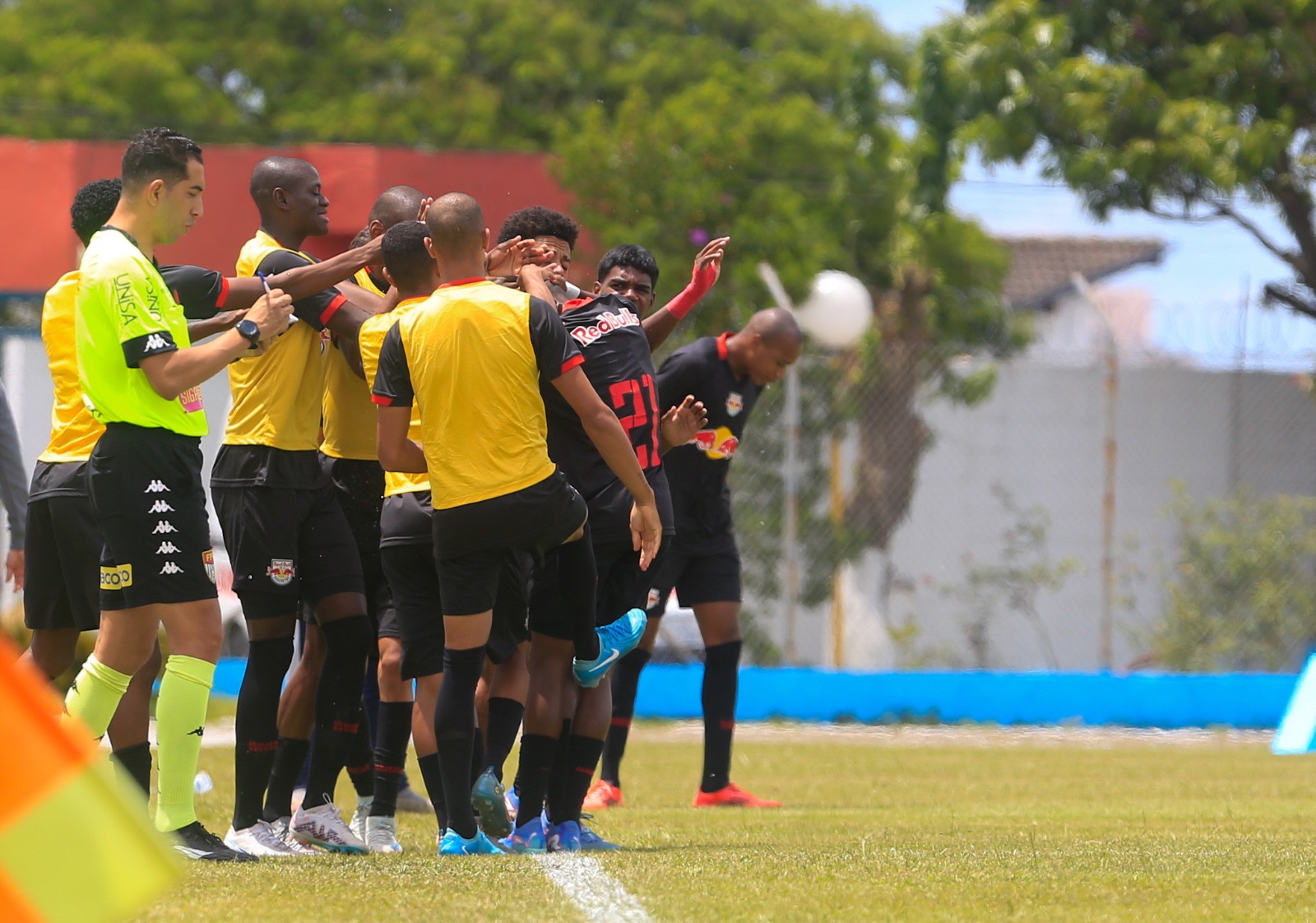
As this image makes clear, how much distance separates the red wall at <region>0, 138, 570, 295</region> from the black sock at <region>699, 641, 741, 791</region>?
27.4 ft

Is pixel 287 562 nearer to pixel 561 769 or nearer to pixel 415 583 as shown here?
pixel 415 583

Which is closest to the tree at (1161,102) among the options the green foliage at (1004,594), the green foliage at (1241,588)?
the green foliage at (1241,588)

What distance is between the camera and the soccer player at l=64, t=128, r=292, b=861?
16.9 ft

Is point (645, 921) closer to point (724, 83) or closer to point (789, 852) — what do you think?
point (789, 852)

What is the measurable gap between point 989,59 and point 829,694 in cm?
698

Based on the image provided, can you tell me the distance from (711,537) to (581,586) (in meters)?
2.74

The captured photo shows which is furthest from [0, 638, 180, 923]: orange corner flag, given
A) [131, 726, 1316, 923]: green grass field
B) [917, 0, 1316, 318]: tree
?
[917, 0, 1316, 318]: tree

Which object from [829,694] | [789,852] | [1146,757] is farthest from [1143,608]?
[789,852]

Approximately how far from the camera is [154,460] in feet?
17.0

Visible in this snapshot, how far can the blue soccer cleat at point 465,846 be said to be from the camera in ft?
17.9

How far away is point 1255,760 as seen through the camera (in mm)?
10375

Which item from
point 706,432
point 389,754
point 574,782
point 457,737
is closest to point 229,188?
point 706,432

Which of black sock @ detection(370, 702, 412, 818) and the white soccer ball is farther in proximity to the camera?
the white soccer ball

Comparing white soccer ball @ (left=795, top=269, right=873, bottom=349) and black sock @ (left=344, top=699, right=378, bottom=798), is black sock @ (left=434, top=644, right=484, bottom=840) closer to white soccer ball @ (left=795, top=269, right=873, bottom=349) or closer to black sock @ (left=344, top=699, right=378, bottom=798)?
black sock @ (left=344, top=699, right=378, bottom=798)
